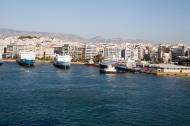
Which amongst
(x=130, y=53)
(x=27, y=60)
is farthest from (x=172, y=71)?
(x=130, y=53)

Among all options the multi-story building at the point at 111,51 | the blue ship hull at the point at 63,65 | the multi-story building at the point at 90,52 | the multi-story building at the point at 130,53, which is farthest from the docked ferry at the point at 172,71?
the multi-story building at the point at 90,52

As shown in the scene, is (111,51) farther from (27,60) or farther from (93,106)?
(93,106)

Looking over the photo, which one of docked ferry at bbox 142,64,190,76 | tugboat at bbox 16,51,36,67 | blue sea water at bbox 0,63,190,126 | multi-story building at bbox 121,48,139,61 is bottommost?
blue sea water at bbox 0,63,190,126

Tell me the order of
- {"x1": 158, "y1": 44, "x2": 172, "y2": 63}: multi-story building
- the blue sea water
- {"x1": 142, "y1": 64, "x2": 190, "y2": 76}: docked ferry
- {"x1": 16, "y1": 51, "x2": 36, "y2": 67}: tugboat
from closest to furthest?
1. the blue sea water
2. {"x1": 142, "y1": 64, "x2": 190, "y2": 76}: docked ferry
3. {"x1": 16, "y1": 51, "x2": 36, "y2": 67}: tugboat
4. {"x1": 158, "y1": 44, "x2": 172, "y2": 63}: multi-story building

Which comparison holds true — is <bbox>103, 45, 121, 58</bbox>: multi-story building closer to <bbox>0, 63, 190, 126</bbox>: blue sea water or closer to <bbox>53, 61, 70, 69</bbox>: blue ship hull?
<bbox>53, 61, 70, 69</bbox>: blue ship hull

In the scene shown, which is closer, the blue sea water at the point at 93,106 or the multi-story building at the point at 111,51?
the blue sea water at the point at 93,106

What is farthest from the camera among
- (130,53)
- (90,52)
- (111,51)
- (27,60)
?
(111,51)

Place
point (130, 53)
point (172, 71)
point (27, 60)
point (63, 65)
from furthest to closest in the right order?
point (130, 53)
point (27, 60)
point (63, 65)
point (172, 71)

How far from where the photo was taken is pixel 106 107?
742 inches

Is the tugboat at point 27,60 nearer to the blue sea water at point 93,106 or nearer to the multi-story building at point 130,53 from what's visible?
the multi-story building at point 130,53

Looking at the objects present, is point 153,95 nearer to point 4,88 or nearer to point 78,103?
point 78,103

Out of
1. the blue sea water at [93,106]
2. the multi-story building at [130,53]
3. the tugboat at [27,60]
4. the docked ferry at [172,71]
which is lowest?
the blue sea water at [93,106]

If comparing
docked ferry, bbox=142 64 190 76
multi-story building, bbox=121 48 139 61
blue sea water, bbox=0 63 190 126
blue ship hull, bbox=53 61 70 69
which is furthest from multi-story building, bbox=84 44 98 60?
blue sea water, bbox=0 63 190 126

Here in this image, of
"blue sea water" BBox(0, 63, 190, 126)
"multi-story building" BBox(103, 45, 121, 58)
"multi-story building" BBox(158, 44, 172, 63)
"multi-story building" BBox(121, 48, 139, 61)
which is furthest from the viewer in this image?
"multi-story building" BBox(103, 45, 121, 58)
